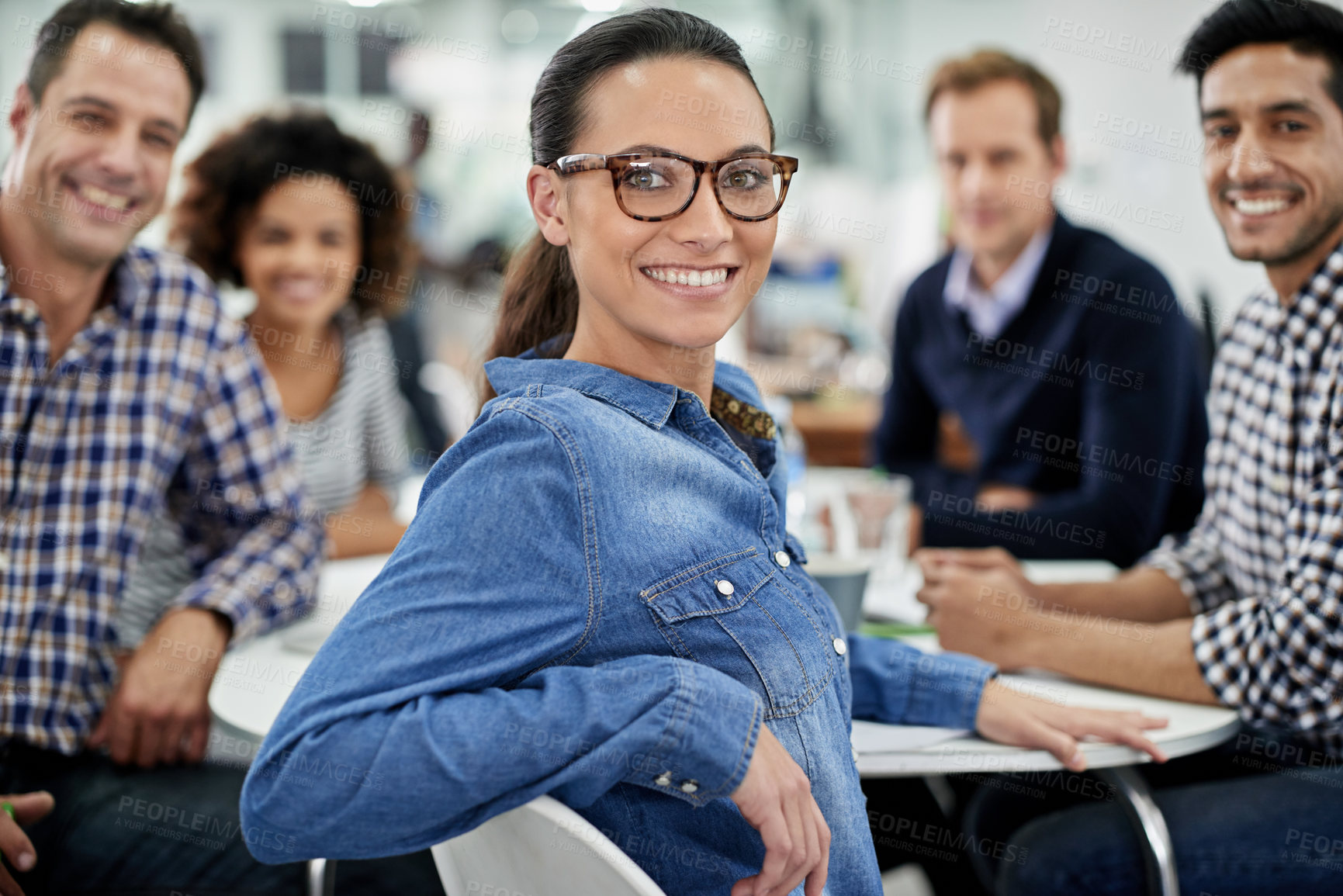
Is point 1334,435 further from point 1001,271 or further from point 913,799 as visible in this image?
point 1001,271

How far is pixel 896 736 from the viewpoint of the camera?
3.92ft

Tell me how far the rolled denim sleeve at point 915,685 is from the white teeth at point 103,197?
3.68 feet

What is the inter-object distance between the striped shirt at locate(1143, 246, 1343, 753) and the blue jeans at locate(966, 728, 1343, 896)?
0.28 feet

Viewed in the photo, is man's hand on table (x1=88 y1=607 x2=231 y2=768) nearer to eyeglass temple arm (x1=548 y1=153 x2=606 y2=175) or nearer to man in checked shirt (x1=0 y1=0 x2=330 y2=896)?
man in checked shirt (x1=0 y1=0 x2=330 y2=896)

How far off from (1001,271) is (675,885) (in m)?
1.95

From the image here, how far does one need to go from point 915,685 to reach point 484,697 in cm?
61

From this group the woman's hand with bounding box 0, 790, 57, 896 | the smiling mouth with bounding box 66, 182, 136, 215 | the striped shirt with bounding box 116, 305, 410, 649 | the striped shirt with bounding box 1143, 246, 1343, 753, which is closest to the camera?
the woman's hand with bounding box 0, 790, 57, 896

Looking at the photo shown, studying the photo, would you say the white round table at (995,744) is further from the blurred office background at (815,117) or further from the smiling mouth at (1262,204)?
the smiling mouth at (1262,204)

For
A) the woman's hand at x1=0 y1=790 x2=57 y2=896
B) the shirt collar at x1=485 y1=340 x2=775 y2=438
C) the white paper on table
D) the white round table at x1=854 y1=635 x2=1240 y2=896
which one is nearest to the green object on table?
the white round table at x1=854 y1=635 x2=1240 y2=896

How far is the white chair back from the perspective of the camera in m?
0.81

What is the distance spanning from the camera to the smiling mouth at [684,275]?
1.00 metres

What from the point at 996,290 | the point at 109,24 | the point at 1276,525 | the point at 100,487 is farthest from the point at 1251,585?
the point at 109,24

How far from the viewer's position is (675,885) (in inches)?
36.4

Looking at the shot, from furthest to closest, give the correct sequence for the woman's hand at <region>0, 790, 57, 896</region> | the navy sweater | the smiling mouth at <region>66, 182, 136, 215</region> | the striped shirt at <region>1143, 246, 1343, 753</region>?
the navy sweater, the smiling mouth at <region>66, 182, 136, 215</region>, the striped shirt at <region>1143, 246, 1343, 753</region>, the woman's hand at <region>0, 790, 57, 896</region>
